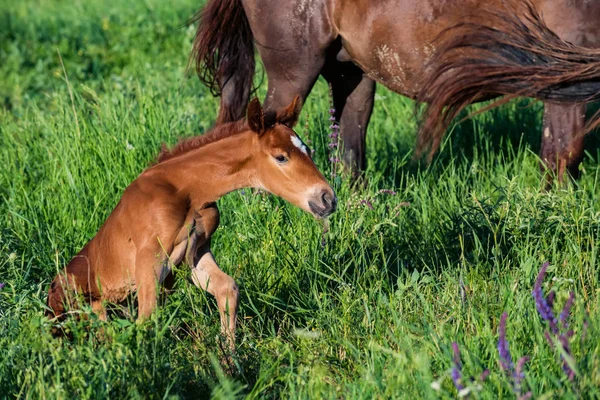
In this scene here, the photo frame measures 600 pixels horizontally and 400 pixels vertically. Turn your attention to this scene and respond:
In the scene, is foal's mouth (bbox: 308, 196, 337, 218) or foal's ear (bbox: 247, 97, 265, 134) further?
foal's ear (bbox: 247, 97, 265, 134)

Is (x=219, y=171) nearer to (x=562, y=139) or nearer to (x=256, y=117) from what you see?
(x=256, y=117)

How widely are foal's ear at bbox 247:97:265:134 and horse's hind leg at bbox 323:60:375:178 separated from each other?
200cm

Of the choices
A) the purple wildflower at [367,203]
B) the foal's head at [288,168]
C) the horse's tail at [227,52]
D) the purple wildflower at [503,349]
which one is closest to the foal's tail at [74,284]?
the foal's head at [288,168]

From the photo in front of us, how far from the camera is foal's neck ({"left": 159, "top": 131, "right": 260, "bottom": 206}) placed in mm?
3889

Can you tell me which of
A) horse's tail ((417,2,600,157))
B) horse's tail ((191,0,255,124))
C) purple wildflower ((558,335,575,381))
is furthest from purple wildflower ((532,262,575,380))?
horse's tail ((191,0,255,124))

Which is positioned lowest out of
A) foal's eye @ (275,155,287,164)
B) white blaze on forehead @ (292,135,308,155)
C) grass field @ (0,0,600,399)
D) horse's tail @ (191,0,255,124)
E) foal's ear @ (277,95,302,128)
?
grass field @ (0,0,600,399)

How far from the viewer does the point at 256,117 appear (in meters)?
3.78

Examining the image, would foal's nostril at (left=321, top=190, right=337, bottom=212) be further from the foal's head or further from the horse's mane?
the horse's mane

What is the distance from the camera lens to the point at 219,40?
5.75m

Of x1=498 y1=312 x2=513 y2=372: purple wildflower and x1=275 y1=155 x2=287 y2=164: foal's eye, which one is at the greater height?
x1=275 y1=155 x2=287 y2=164: foal's eye

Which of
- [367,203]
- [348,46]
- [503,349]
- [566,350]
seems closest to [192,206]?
[367,203]

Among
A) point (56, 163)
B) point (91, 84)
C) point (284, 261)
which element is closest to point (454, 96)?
point (284, 261)

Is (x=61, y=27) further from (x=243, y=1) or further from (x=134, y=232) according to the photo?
(x=134, y=232)

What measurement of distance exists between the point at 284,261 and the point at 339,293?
0.31m
